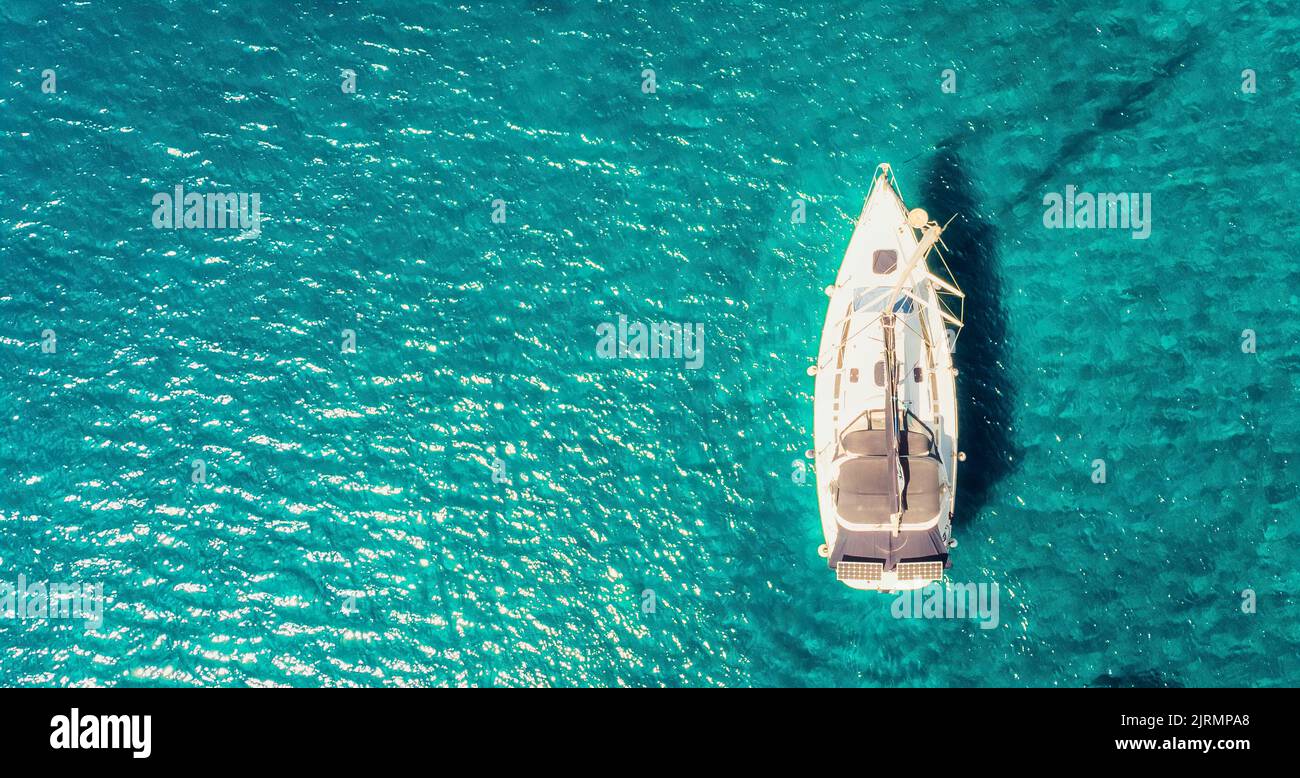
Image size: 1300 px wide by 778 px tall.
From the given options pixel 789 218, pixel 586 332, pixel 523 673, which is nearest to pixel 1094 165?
pixel 789 218

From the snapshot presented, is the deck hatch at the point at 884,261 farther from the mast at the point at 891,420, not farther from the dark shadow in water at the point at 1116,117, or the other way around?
the dark shadow in water at the point at 1116,117

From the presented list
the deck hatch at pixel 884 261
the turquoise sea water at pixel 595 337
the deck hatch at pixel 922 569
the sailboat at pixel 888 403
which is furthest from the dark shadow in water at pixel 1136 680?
the deck hatch at pixel 884 261

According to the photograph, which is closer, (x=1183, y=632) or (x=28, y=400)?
(x=1183, y=632)

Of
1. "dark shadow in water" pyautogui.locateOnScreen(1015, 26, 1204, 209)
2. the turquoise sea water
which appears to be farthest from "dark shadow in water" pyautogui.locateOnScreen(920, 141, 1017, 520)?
"dark shadow in water" pyautogui.locateOnScreen(1015, 26, 1204, 209)

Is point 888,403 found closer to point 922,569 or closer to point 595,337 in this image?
point 922,569
